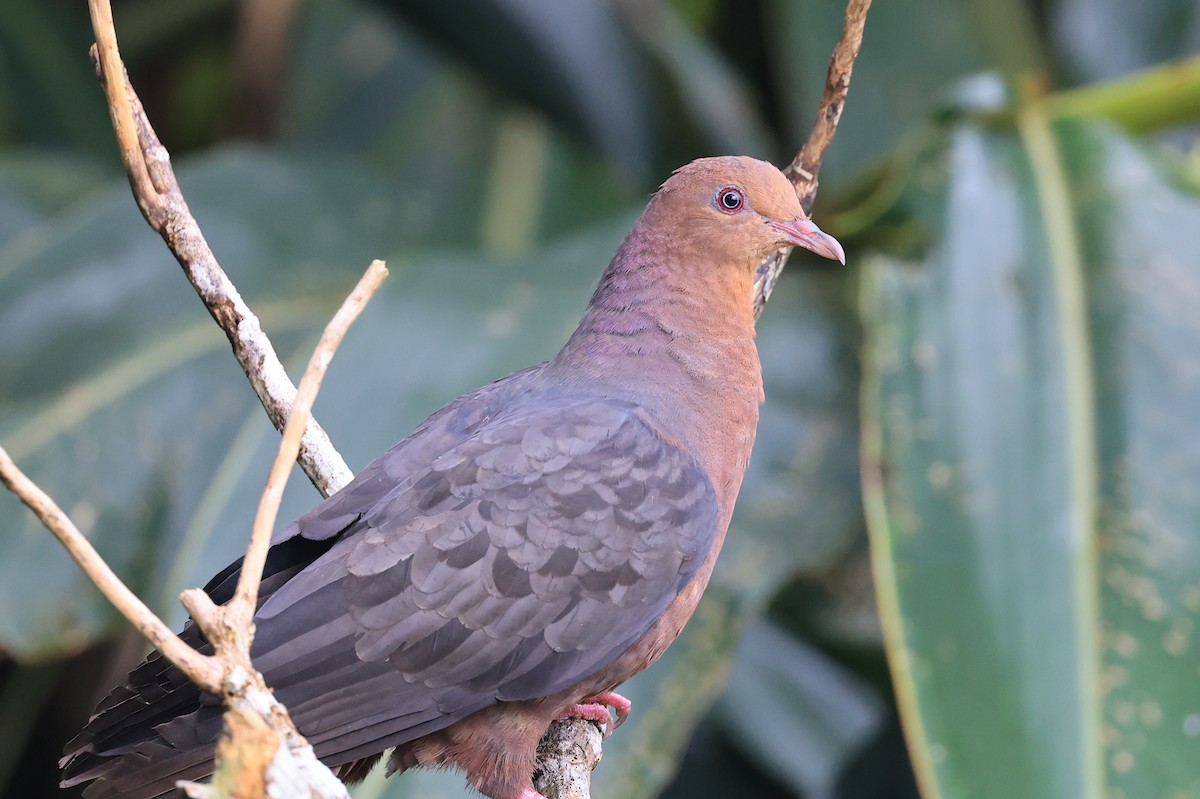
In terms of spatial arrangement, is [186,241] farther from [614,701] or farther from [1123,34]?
[1123,34]

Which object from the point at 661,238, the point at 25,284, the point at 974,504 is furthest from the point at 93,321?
the point at 974,504

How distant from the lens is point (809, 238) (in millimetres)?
2389

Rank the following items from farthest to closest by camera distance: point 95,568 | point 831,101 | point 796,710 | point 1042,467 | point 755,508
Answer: point 796,710 < point 755,508 < point 1042,467 < point 831,101 < point 95,568

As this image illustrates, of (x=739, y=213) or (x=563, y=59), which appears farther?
(x=563, y=59)

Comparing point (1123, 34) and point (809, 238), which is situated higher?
point (1123, 34)

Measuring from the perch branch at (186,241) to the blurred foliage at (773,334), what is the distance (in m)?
0.61

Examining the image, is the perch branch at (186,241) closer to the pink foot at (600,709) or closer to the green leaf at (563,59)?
the pink foot at (600,709)

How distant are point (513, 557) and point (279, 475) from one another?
73cm

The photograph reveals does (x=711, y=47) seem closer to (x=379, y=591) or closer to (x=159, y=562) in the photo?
(x=159, y=562)

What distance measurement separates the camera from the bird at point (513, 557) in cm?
195

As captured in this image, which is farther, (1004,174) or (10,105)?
(10,105)

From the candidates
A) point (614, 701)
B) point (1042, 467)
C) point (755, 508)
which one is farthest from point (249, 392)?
point (1042, 467)

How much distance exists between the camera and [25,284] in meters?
3.56

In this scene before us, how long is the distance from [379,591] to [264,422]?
1.03 metres
